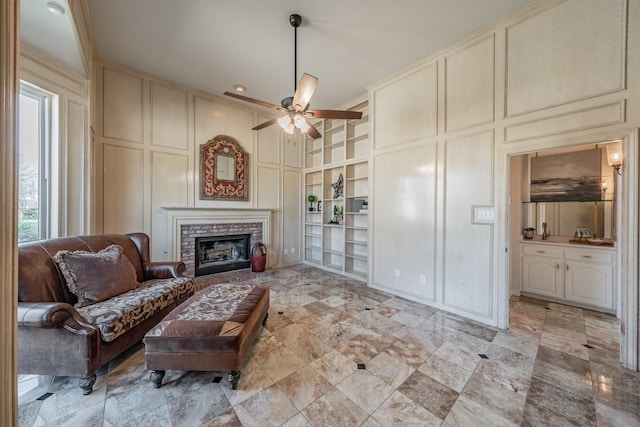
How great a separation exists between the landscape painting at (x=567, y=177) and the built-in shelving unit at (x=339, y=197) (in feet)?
8.62

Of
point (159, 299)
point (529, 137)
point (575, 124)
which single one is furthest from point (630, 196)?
point (159, 299)

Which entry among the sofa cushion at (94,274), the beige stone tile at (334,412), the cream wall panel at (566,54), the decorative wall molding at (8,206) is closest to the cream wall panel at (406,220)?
the cream wall panel at (566,54)

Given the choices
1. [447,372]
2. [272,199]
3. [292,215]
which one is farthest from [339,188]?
[447,372]

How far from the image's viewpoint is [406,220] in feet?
12.0

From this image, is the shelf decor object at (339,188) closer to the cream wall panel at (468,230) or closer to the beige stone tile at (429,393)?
the cream wall panel at (468,230)

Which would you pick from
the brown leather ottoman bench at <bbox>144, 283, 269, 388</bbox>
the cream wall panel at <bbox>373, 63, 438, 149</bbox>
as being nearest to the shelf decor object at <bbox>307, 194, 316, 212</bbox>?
the cream wall panel at <bbox>373, 63, 438, 149</bbox>

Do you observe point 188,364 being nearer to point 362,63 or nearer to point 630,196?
point 630,196

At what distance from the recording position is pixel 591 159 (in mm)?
3445

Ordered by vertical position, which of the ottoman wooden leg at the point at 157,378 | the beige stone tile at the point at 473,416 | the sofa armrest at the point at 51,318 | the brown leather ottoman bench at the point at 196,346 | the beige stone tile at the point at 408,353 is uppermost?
the sofa armrest at the point at 51,318

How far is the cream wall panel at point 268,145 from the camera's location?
525 cm

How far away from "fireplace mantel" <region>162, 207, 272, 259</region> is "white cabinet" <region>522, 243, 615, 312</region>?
447cm

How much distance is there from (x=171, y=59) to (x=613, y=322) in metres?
6.46

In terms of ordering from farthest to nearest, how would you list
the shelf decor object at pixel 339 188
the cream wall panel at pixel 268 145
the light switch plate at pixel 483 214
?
the cream wall panel at pixel 268 145
the shelf decor object at pixel 339 188
the light switch plate at pixel 483 214

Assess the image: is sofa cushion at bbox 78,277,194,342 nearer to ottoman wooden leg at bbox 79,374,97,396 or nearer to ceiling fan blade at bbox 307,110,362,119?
ottoman wooden leg at bbox 79,374,97,396
